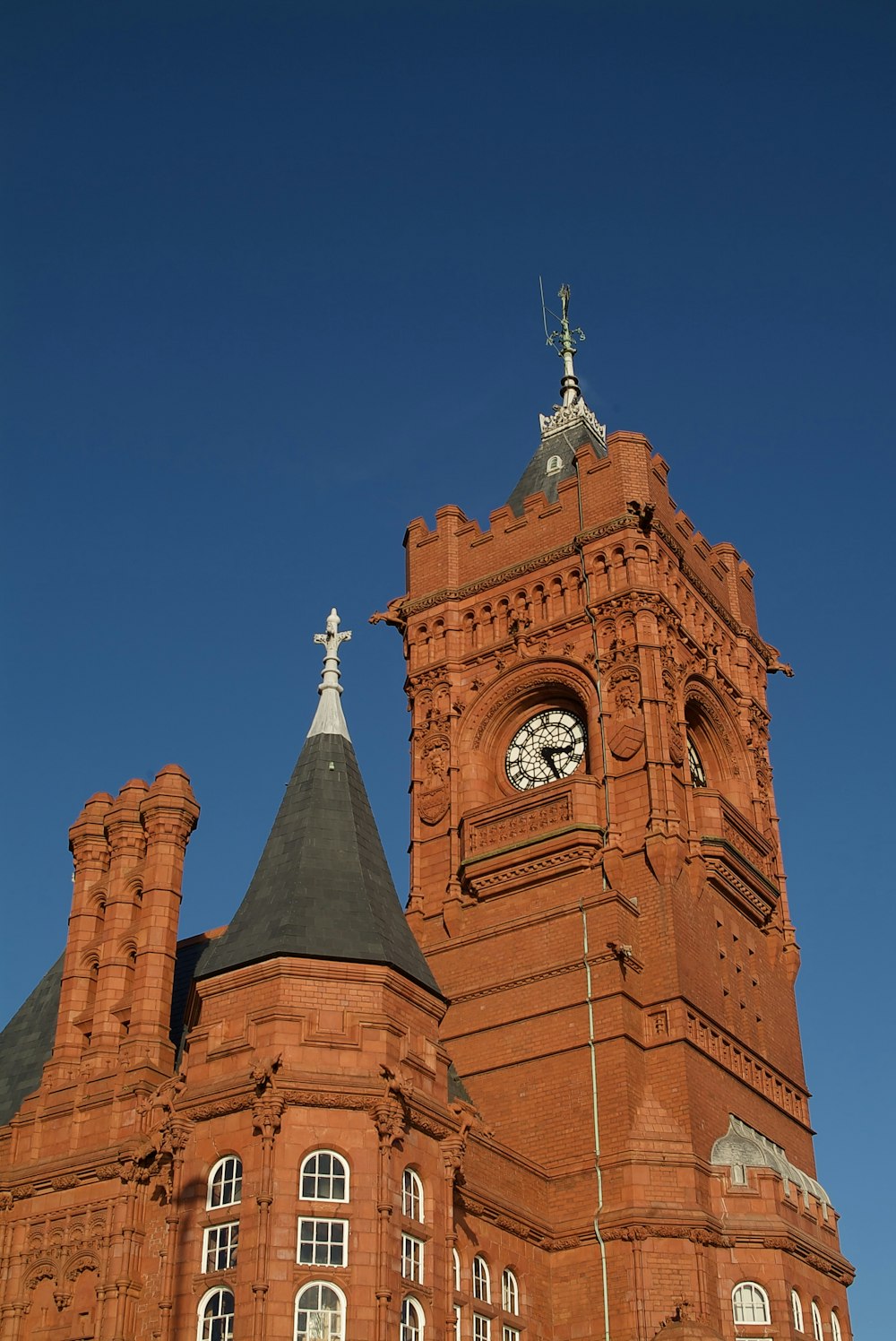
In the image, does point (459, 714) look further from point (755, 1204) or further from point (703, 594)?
point (755, 1204)

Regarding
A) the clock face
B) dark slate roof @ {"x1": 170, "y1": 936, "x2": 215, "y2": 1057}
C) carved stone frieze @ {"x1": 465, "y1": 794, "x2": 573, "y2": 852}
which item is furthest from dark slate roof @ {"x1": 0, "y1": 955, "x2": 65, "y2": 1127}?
the clock face

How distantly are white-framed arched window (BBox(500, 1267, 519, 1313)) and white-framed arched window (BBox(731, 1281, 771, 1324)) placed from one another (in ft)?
17.0

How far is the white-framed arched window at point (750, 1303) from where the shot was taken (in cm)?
4134

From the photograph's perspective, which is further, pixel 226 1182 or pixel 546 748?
pixel 546 748

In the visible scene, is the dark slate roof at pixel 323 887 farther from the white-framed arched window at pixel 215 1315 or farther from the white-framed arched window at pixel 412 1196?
the white-framed arched window at pixel 215 1315

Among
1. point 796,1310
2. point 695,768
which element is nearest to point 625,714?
point 695,768

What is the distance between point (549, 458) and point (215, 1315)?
3659cm

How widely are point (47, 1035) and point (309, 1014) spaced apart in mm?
12195

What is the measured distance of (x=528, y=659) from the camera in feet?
180

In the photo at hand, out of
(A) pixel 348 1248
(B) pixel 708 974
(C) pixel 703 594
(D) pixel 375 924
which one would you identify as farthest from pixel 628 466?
(A) pixel 348 1248

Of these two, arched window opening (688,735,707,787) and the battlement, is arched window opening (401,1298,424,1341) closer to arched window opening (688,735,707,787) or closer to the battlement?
arched window opening (688,735,707,787)

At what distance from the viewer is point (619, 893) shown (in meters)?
47.5

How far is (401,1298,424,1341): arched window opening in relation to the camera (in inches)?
1347

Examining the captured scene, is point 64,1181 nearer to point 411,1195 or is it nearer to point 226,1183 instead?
point 226,1183
